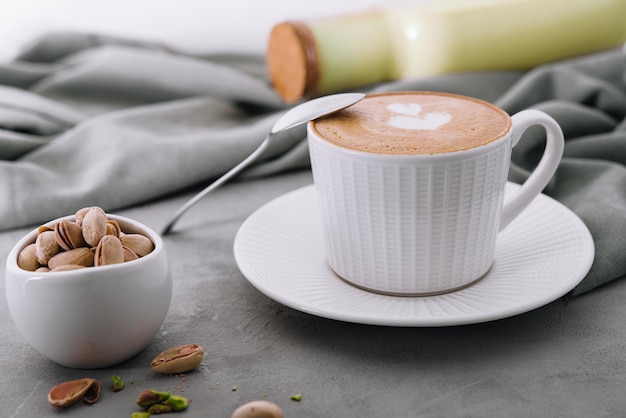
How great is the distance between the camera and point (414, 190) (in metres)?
0.81

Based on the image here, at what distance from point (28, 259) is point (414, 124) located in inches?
17.5

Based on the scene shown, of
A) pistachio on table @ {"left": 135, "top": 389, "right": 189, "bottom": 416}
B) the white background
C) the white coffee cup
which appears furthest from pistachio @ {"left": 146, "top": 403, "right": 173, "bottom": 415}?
the white background

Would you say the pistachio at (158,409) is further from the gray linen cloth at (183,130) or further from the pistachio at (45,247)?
the gray linen cloth at (183,130)

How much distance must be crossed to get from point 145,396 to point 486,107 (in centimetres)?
52

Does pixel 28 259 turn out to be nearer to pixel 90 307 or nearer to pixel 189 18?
pixel 90 307

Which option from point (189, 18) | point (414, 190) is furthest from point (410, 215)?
point (189, 18)

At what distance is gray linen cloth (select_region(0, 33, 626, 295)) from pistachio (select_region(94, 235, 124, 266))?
0.47 meters

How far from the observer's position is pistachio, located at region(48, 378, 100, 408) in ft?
2.35

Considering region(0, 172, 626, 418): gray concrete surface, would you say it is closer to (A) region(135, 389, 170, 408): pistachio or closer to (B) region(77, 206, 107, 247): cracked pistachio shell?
(A) region(135, 389, 170, 408): pistachio

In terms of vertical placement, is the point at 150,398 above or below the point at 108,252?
below

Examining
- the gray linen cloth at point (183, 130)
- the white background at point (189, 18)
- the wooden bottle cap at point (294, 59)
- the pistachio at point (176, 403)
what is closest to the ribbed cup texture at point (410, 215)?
the gray linen cloth at point (183, 130)

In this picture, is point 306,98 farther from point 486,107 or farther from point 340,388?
point 340,388

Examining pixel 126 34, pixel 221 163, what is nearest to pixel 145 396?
pixel 221 163

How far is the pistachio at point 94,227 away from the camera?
2.50ft
